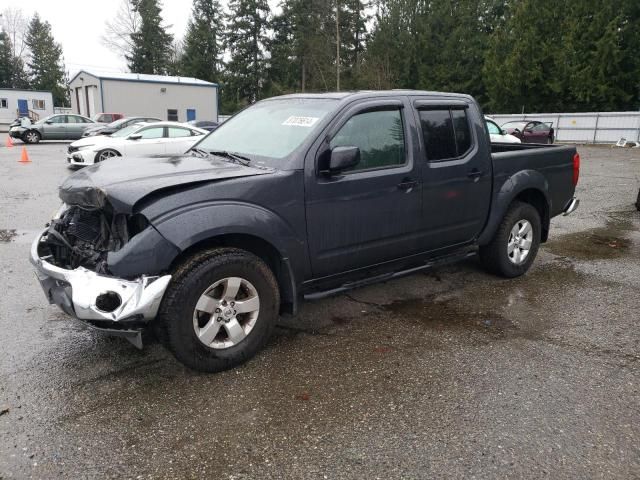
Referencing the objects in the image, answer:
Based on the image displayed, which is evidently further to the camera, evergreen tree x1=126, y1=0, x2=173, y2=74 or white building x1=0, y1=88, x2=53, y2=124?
evergreen tree x1=126, y1=0, x2=173, y2=74

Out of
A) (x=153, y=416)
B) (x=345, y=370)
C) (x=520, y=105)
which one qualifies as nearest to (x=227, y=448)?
(x=153, y=416)

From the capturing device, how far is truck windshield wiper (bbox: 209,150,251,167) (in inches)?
150

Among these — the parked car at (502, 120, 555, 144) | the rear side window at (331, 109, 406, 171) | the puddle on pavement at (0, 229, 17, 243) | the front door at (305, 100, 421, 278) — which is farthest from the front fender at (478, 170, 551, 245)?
the parked car at (502, 120, 555, 144)

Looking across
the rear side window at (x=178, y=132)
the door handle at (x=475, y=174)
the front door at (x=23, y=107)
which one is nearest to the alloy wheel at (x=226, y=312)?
the door handle at (x=475, y=174)

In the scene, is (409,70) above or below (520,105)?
above

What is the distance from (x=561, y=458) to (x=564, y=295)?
2.76 m

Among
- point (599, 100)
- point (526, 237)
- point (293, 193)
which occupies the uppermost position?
point (599, 100)

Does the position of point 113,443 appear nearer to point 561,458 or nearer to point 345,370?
point 345,370

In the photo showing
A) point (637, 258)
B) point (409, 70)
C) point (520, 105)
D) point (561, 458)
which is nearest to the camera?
point (561, 458)

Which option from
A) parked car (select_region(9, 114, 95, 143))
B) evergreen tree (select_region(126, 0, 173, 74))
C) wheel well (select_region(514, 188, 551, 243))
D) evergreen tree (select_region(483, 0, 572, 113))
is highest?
evergreen tree (select_region(126, 0, 173, 74))

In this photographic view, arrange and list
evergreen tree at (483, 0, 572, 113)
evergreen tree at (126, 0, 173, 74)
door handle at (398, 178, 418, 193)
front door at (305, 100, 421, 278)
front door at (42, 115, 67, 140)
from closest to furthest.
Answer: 1. front door at (305, 100, 421, 278)
2. door handle at (398, 178, 418, 193)
3. front door at (42, 115, 67, 140)
4. evergreen tree at (483, 0, 572, 113)
5. evergreen tree at (126, 0, 173, 74)

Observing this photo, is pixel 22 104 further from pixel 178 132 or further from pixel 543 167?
pixel 543 167

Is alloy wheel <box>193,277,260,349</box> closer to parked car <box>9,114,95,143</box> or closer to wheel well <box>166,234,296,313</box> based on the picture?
wheel well <box>166,234,296,313</box>

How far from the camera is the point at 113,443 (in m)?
2.72
